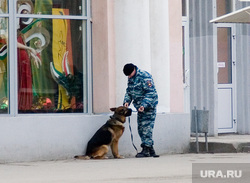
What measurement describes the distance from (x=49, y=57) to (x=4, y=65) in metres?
0.94

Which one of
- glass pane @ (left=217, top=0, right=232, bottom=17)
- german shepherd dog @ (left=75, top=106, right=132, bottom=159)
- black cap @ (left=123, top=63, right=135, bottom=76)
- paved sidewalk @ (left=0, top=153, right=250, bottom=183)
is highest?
glass pane @ (left=217, top=0, right=232, bottom=17)

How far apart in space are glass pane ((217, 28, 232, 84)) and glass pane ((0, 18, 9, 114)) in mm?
6281

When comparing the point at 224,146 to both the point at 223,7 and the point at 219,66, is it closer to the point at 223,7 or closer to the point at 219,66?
the point at 219,66

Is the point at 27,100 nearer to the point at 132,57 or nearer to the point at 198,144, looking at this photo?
the point at 132,57

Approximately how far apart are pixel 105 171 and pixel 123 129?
2.93m

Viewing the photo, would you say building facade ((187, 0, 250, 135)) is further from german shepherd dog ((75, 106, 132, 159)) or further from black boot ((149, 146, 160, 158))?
german shepherd dog ((75, 106, 132, 159))

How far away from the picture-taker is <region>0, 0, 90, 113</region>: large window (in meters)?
17.2

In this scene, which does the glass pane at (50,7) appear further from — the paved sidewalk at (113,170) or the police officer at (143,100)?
the paved sidewalk at (113,170)

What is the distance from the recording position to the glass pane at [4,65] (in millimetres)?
16984

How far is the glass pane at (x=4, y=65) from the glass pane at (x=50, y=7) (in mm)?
415

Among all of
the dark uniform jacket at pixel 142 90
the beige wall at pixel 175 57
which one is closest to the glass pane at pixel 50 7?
the dark uniform jacket at pixel 142 90

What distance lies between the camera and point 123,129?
57.0 ft

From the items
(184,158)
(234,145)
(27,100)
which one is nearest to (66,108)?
(27,100)

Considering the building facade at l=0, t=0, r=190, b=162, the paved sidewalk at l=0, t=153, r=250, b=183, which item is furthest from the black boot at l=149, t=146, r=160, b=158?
the building facade at l=0, t=0, r=190, b=162
